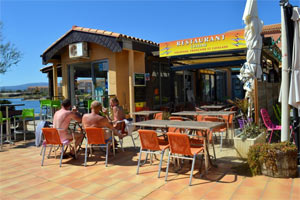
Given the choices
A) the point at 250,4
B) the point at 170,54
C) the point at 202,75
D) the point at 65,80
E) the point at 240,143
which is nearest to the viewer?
the point at 240,143

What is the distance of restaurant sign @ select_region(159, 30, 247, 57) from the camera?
7.07m

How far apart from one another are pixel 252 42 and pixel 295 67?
198 cm

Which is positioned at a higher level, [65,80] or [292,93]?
[65,80]

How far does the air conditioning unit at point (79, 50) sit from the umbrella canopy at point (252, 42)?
581cm

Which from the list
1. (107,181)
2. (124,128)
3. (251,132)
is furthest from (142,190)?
(251,132)

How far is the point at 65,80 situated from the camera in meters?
10.7

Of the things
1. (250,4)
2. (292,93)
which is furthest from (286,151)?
(250,4)

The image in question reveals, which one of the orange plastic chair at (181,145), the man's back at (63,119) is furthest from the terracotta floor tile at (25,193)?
the orange plastic chair at (181,145)

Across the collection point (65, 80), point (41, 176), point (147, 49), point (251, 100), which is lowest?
point (41, 176)

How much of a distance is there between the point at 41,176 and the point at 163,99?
7.33m

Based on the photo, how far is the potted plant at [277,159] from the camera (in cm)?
360

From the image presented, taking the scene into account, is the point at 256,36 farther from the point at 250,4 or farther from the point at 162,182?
the point at 162,182

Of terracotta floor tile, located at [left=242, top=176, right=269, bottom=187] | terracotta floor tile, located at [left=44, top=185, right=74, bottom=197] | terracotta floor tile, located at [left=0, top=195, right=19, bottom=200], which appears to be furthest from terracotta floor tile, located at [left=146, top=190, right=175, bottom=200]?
terracotta floor tile, located at [left=0, top=195, right=19, bottom=200]

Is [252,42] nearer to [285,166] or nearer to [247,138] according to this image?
[247,138]
